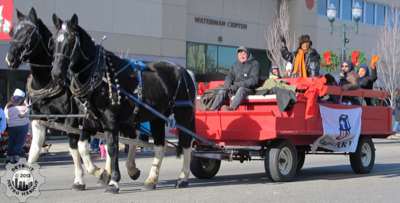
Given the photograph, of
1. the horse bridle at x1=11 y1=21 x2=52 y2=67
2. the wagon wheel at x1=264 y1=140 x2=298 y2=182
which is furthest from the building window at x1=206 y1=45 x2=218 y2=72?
the horse bridle at x1=11 y1=21 x2=52 y2=67

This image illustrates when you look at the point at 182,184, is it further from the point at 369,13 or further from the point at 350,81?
the point at 369,13

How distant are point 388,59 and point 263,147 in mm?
34107

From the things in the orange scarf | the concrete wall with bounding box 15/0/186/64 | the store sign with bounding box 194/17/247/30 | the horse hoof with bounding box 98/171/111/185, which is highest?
the store sign with bounding box 194/17/247/30

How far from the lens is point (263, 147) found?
38.7 ft

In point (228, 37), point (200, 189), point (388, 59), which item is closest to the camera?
point (200, 189)

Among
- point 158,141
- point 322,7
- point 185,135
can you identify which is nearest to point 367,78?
point 185,135

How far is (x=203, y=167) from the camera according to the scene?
12492 mm

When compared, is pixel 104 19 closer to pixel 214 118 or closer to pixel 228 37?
pixel 228 37

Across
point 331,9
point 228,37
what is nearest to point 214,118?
point 331,9

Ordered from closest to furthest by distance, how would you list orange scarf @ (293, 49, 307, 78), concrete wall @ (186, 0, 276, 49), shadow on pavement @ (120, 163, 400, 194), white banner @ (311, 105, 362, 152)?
1. shadow on pavement @ (120, 163, 400, 194)
2. white banner @ (311, 105, 362, 152)
3. orange scarf @ (293, 49, 307, 78)
4. concrete wall @ (186, 0, 276, 49)

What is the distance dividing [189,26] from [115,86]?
24.5m

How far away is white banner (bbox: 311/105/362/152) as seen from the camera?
1270 centimetres

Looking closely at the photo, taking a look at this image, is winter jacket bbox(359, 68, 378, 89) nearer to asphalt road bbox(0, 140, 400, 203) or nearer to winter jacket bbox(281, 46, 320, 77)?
winter jacket bbox(281, 46, 320, 77)

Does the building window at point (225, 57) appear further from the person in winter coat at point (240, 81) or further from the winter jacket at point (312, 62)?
the person in winter coat at point (240, 81)
